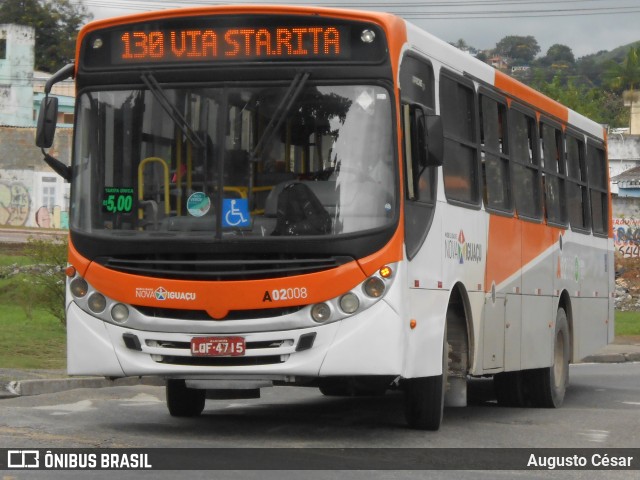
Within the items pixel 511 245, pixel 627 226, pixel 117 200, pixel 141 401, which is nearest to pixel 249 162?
pixel 117 200

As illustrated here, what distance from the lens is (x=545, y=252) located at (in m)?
15.5

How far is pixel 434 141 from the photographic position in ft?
35.4

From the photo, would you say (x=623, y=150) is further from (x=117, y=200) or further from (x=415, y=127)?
(x=117, y=200)

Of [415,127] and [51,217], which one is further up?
[51,217]

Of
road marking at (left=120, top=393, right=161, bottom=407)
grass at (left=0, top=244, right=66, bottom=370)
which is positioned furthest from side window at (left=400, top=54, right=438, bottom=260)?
grass at (left=0, top=244, right=66, bottom=370)

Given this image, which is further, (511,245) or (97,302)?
(511,245)

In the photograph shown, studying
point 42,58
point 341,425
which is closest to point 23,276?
point 341,425

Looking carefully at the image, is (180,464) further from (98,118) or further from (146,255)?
(98,118)

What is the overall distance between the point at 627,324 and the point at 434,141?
24421mm

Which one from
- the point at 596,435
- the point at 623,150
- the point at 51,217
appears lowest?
the point at 596,435

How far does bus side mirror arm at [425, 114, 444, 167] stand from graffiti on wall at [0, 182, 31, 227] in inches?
2389

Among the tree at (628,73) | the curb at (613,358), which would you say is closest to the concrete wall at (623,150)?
the tree at (628,73)

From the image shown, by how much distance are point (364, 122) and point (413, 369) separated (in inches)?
74.7

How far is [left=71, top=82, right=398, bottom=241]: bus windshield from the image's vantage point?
414 inches
